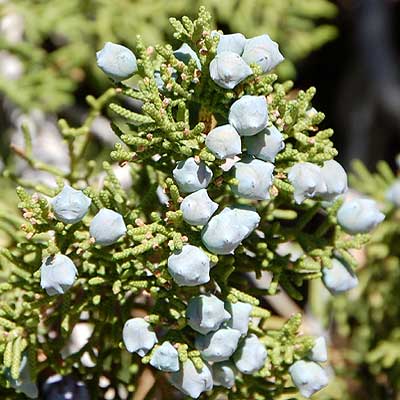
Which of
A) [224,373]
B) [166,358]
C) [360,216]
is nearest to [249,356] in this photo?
[224,373]

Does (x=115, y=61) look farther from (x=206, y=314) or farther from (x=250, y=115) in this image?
(x=206, y=314)

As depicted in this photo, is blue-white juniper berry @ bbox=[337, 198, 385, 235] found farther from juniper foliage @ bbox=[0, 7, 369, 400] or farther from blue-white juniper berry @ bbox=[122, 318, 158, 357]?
blue-white juniper berry @ bbox=[122, 318, 158, 357]

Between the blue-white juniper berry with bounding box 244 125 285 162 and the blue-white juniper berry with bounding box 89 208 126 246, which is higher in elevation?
the blue-white juniper berry with bounding box 244 125 285 162

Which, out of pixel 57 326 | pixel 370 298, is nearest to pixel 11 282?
pixel 57 326

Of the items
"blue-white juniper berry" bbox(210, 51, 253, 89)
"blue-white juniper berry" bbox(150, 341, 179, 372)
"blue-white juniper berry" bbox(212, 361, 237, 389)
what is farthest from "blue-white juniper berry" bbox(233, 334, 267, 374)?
"blue-white juniper berry" bbox(210, 51, 253, 89)

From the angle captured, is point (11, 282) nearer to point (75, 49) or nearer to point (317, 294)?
Result: point (317, 294)

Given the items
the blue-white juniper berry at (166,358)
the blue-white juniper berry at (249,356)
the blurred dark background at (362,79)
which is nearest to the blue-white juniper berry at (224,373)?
the blue-white juniper berry at (249,356)

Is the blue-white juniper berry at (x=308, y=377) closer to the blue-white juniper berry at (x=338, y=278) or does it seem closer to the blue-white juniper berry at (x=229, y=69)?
the blue-white juniper berry at (x=338, y=278)
